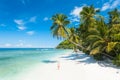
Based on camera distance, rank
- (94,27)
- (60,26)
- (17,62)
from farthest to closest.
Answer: (17,62) → (60,26) → (94,27)

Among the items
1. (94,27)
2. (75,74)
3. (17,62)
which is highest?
(94,27)

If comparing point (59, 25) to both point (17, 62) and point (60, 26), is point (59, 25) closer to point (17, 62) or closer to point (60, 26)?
point (60, 26)

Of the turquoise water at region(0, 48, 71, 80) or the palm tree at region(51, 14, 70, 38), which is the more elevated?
the palm tree at region(51, 14, 70, 38)

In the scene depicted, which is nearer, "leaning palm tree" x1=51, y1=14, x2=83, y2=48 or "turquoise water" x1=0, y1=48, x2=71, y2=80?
"turquoise water" x1=0, y1=48, x2=71, y2=80

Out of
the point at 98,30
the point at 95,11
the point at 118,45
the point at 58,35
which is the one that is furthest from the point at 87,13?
the point at 118,45

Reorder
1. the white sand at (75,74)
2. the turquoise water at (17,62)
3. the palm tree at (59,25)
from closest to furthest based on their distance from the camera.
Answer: the white sand at (75,74)
the turquoise water at (17,62)
the palm tree at (59,25)

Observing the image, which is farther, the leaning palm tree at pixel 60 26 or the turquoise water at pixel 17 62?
the leaning palm tree at pixel 60 26

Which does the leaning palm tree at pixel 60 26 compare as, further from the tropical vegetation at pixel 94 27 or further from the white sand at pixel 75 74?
the white sand at pixel 75 74

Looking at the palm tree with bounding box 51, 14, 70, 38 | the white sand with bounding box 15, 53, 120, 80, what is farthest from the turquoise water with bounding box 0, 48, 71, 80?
the palm tree with bounding box 51, 14, 70, 38

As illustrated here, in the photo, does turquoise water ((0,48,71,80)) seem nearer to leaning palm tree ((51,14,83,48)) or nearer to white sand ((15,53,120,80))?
white sand ((15,53,120,80))

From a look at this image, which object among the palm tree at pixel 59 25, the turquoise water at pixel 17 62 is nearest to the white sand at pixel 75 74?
the turquoise water at pixel 17 62

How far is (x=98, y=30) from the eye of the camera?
1852cm

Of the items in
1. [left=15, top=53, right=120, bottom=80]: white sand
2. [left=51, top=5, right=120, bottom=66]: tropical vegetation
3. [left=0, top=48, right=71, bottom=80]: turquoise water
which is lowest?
[left=15, top=53, right=120, bottom=80]: white sand

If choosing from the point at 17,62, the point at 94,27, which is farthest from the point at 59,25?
the point at 17,62
